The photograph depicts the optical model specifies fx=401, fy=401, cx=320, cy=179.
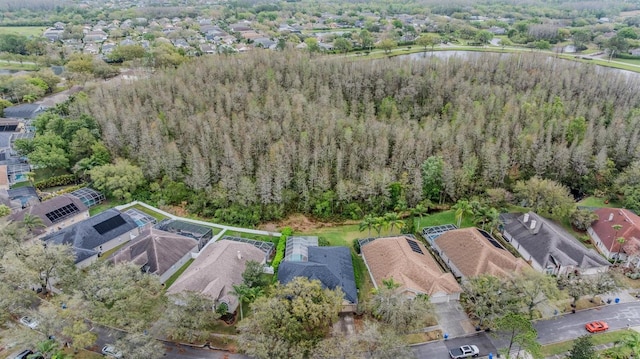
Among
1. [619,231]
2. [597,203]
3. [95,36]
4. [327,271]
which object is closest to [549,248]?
[619,231]

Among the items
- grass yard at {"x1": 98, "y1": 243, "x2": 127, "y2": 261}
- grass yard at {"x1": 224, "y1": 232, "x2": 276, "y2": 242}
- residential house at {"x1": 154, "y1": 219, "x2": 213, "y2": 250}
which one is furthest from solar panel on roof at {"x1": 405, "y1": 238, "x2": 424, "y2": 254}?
grass yard at {"x1": 98, "y1": 243, "x2": 127, "y2": 261}

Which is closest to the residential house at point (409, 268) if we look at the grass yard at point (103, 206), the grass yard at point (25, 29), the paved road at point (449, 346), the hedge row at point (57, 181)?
the paved road at point (449, 346)

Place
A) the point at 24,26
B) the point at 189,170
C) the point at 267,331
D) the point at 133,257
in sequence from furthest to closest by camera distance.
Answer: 1. the point at 24,26
2. the point at 189,170
3. the point at 133,257
4. the point at 267,331

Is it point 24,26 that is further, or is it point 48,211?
point 24,26

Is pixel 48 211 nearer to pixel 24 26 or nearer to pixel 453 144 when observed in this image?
pixel 453 144

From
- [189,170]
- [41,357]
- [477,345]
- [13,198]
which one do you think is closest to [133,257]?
[41,357]

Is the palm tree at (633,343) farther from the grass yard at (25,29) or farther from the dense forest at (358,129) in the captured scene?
the grass yard at (25,29)
